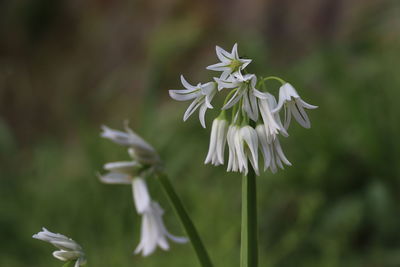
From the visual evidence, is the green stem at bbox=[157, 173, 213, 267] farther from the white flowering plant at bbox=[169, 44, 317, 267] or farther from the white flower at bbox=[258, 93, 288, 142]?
the white flower at bbox=[258, 93, 288, 142]

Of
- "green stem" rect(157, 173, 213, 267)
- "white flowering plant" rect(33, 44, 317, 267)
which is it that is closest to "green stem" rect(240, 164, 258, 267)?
"white flowering plant" rect(33, 44, 317, 267)

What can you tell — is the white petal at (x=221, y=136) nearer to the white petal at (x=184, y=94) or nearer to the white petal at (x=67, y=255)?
the white petal at (x=184, y=94)

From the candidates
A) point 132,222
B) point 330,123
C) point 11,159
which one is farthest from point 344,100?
point 11,159

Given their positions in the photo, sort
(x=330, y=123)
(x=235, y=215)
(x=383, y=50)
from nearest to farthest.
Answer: (x=235, y=215) < (x=330, y=123) < (x=383, y=50)

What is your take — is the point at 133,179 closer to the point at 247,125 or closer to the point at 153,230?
the point at 153,230

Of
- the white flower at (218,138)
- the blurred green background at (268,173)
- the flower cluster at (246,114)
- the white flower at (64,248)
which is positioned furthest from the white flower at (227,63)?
the blurred green background at (268,173)

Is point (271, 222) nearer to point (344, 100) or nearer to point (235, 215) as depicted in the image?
point (235, 215)
